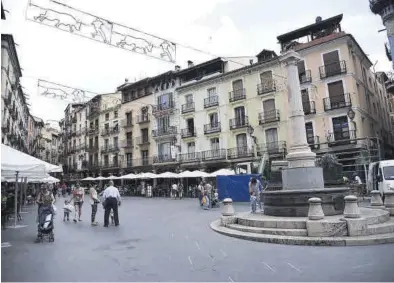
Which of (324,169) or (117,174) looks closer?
(324,169)

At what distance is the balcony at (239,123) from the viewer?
32094mm

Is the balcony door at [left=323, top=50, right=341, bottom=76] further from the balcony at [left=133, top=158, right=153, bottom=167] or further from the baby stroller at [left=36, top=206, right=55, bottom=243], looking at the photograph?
the baby stroller at [left=36, top=206, right=55, bottom=243]

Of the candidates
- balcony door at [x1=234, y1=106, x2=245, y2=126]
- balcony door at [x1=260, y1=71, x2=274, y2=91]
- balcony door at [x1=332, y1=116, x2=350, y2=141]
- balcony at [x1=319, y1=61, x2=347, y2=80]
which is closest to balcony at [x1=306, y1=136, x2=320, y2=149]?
balcony door at [x1=332, y1=116, x2=350, y2=141]

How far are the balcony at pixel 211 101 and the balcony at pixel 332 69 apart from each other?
11.1 metres

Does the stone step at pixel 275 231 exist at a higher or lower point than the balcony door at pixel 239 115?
lower

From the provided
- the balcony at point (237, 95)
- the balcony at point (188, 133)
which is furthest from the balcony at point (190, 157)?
the balcony at point (237, 95)

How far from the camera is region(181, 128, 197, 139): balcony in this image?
119ft

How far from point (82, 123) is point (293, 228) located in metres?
54.3

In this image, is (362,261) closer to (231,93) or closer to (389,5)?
(389,5)

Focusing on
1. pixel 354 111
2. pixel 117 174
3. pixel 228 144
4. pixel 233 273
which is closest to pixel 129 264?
pixel 233 273

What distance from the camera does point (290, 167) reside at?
417 inches

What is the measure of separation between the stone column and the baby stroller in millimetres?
7315

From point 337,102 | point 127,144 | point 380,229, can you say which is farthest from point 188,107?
point 380,229

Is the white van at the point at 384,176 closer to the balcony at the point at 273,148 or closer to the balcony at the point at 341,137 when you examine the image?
the balcony at the point at 341,137
